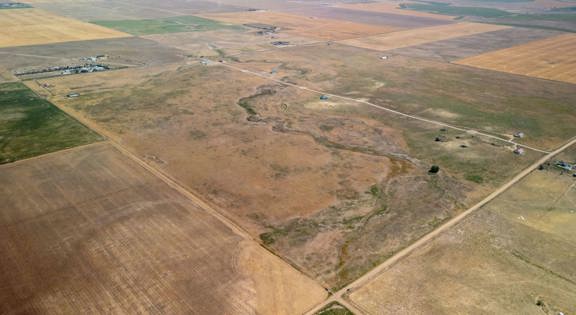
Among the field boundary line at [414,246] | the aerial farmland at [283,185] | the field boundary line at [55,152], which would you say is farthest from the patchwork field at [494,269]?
the field boundary line at [55,152]

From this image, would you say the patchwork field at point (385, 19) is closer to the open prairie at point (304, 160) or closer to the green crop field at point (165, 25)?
the green crop field at point (165, 25)

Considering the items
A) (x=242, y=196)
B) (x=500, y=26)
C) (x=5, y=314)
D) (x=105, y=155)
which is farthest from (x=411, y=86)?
(x=500, y=26)

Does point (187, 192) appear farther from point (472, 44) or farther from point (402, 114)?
point (472, 44)

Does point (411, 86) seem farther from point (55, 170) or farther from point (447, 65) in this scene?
point (55, 170)

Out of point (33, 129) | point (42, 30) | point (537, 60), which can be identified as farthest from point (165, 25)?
point (537, 60)

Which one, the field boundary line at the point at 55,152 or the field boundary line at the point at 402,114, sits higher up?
the field boundary line at the point at 402,114

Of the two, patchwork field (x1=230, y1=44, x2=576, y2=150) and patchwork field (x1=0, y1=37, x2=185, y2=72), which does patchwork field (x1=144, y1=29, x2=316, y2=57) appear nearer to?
patchwork field (x1=0, y1=37, x2=185, y2=72)
